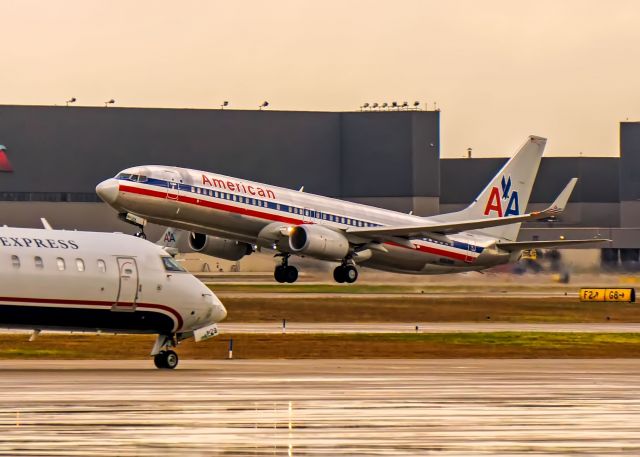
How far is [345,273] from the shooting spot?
65.6m

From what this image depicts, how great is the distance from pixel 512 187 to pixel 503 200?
956 millimetres

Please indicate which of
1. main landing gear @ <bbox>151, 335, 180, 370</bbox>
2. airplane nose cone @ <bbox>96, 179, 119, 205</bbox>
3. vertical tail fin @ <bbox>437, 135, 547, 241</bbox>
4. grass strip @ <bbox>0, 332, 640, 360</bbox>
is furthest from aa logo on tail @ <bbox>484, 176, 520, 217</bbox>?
main landing gear @ <bbox>151, 335, 180, 370</bbox>

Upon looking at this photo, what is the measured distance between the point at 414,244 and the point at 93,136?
6726cm

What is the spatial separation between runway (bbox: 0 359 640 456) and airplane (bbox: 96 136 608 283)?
22479mm

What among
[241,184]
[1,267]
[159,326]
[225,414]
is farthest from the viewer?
[241,184]

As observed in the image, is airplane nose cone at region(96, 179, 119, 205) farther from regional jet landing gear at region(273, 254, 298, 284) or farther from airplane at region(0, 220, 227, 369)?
airplane at region(0, 220, 227, 369)

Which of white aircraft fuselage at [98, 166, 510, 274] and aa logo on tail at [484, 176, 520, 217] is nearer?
white aircraft fuselage at [98, 166, 510, 274]

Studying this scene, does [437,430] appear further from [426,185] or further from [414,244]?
[426,185]

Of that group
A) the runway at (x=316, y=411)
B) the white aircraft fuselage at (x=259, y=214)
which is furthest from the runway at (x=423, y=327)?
the runway at (x=316, y=411)

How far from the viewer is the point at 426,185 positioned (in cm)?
13662

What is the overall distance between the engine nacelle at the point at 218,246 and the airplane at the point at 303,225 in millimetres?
46

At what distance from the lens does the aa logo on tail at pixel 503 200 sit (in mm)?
75812

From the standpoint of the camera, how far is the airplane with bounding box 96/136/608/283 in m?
58.1

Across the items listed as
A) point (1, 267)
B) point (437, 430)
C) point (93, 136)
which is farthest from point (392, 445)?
point (93, 136)
